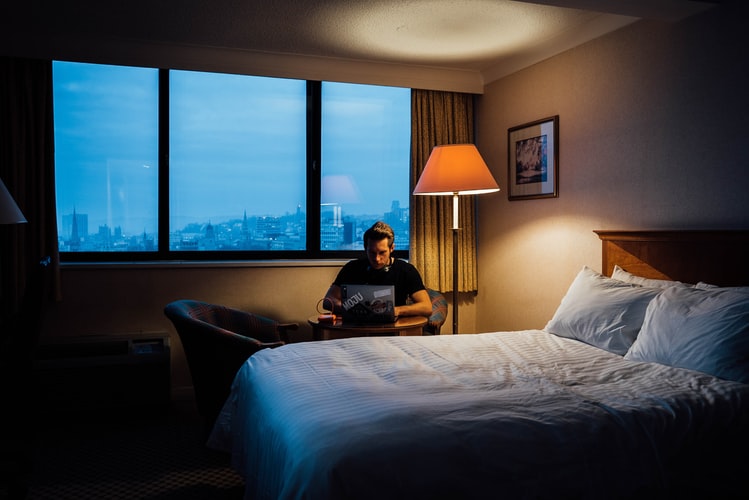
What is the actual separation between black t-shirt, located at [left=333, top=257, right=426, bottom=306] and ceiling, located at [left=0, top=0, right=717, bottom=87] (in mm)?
1481

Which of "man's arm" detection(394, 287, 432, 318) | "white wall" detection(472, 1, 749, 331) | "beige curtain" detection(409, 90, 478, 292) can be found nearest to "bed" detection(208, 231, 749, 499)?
"white wall" detection(472, 1, 749, 331)

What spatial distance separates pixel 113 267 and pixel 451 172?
7.71 ft

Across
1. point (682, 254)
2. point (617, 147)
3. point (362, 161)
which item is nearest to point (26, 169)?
point (362, 161)

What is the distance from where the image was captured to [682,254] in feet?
9.84

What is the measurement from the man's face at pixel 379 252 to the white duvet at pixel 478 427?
52.7 inches

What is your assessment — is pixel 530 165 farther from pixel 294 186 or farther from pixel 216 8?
pixel 216 8

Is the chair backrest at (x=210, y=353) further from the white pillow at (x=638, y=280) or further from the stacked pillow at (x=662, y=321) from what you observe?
the white pillow at (x=638, y=280)

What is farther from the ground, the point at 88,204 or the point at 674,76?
the point at 674,76

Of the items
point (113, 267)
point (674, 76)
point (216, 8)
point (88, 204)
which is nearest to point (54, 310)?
point (113, 267)

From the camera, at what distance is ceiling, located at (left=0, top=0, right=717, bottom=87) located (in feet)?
10.8

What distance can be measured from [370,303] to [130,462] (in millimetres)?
1497

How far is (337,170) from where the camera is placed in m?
4.77

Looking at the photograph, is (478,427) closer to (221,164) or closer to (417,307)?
(417,307)

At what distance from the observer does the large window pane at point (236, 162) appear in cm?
443
